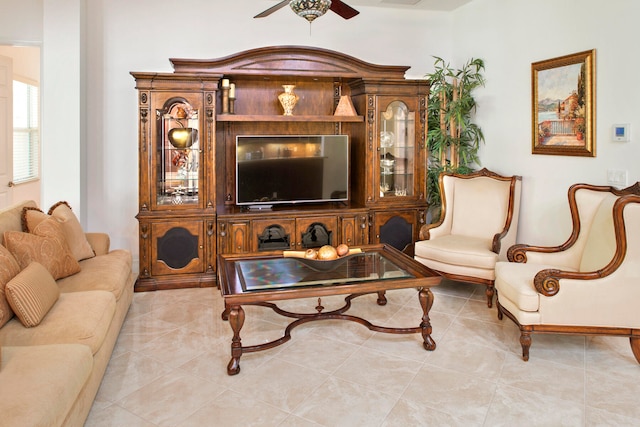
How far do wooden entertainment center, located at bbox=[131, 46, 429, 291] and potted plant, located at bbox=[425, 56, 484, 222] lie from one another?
0.25 metres

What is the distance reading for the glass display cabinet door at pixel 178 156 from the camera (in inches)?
178

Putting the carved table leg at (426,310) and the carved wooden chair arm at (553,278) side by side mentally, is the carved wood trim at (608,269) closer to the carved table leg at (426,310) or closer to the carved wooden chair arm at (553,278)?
the carved wooden chair arm at (553,278)

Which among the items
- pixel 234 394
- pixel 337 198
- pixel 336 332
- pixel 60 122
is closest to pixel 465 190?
pixel 337 198

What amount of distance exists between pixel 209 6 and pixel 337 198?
7.54 feet

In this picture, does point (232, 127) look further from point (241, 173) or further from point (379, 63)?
point (379, 63)

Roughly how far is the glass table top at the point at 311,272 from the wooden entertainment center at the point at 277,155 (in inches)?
49.2

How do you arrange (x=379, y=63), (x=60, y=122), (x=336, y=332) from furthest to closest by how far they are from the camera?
1. (x=379, y=63)
2. (x=60, y=122)
3. (x=336, y=332)

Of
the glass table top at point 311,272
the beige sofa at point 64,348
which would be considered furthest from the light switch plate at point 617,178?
the beige sofa at point 64,348

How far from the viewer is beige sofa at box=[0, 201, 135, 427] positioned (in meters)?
1.75

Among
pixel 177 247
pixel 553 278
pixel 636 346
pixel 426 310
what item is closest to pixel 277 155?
pixel 177 247

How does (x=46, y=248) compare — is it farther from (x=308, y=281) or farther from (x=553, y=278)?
(x=553, y=278)

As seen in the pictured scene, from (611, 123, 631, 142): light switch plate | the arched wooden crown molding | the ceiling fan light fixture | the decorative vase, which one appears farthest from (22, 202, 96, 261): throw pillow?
(611, 123, 631, 142): light switch plate

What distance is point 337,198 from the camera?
5180mm

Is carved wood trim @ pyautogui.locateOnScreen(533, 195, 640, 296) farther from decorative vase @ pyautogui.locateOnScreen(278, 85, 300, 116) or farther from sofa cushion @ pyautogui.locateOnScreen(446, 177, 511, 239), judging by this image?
decorative vase @ pyautogui.locateOnScreen(278, 85, 300, 116)
